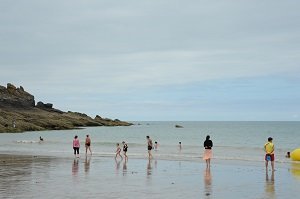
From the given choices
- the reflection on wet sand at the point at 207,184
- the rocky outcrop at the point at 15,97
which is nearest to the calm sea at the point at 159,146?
the reflection on wet sand at the point at 207,184

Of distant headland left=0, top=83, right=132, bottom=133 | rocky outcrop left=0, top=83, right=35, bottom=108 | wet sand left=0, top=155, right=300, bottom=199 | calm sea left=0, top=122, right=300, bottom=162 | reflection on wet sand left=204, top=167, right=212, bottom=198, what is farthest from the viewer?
rocky outcrop left=0, top=83, right=35, bottom=108

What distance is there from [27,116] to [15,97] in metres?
16.6

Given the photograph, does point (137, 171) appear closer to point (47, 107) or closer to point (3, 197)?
point (3, 197)

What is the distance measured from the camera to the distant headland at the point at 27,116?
112 meters

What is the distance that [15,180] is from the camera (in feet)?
66.2

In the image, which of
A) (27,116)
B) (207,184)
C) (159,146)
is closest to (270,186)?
(207,184)

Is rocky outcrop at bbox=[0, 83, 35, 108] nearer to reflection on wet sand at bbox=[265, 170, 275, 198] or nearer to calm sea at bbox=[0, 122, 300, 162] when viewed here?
calm sea at bbox=[0, 122, 300, 162]

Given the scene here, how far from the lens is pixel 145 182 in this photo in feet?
66.1

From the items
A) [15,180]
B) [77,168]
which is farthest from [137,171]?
[15,180]

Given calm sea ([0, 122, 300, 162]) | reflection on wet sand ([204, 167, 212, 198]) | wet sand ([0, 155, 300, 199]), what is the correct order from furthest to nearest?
calm sea ([0, 122, 300, 162])
reflection on wet sand ([204, 167, 212, 198])
wet sand ([0, 155, 300, 199])

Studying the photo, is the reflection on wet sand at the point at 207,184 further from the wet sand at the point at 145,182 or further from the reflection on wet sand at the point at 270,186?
the reflection on wet sand at the point at 270,186

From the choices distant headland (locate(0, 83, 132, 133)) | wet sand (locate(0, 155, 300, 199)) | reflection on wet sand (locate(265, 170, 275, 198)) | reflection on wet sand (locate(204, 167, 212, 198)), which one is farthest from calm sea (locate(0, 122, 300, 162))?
reflection on wet sand (locate(265, 170, 275, 198))

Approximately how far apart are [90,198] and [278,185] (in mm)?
8406

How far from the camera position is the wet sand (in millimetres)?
16844
